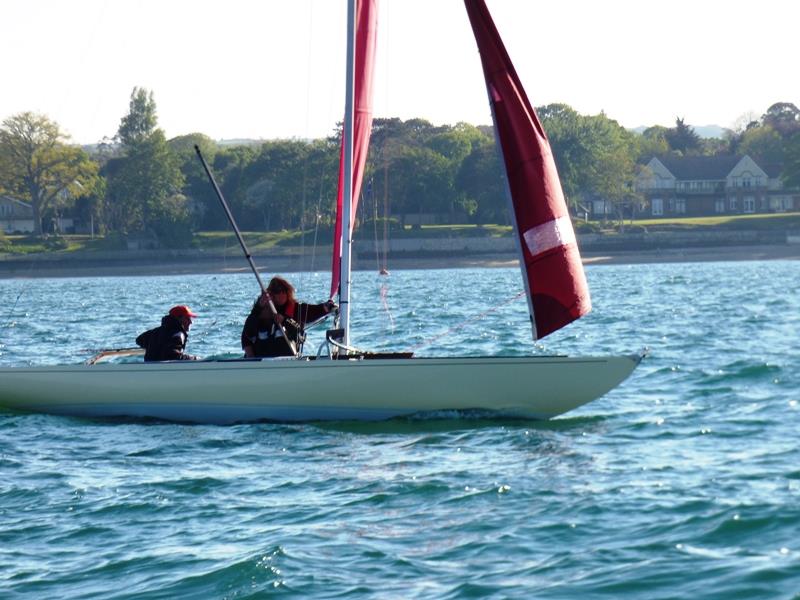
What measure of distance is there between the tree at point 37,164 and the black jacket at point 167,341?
9753 cm

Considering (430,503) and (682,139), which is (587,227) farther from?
(430,503)

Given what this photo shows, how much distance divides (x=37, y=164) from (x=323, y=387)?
3991 inches

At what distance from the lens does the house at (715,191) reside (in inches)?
5084

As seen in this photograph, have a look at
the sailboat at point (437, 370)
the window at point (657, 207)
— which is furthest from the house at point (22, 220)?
the sailboat at point (437, 370)

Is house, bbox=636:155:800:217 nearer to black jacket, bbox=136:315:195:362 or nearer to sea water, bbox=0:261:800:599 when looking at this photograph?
sea water, bbox=0:261:800:599

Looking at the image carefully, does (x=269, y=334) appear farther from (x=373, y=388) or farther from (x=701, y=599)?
(x=701, y=599)

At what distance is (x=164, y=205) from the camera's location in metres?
104

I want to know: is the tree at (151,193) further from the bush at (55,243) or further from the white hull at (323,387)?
the white hull at (323,387)

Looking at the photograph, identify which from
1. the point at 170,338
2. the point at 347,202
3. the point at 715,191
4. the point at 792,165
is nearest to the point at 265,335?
the point at 170,338

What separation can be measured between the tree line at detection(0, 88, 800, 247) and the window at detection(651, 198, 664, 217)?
7.89 meters

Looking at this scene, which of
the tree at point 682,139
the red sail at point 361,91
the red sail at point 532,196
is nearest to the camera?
the red sail at point 532,196

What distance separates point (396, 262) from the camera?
94.0 meters

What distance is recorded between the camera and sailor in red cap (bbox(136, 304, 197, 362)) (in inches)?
583

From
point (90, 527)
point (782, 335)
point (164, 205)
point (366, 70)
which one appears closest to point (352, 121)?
point (366, 70)
